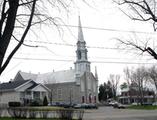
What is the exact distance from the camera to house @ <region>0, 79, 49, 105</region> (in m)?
62.4

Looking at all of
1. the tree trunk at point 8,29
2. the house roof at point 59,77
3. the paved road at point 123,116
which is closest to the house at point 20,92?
the paved road at point 123,116

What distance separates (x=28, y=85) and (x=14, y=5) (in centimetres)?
5924

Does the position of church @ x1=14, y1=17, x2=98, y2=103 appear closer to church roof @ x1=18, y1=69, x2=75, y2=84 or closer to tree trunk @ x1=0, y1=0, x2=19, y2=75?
church roof @ x1=18, y1=69, x2=75, y2=84

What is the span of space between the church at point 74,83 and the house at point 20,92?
28418 mm

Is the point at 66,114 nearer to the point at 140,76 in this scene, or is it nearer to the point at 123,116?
the point at 123,116

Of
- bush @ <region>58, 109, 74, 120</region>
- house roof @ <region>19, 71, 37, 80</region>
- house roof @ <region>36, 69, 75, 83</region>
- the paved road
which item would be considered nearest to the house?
the paved road

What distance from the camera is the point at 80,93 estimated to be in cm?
9662

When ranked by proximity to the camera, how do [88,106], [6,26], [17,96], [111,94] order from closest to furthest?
[6,26] → [17,96] → [88,106] → [111,94]

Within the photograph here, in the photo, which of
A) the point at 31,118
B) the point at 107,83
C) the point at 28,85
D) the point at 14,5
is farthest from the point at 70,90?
the point at 14,5

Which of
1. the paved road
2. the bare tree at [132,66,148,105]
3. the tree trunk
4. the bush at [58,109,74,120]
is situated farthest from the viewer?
the bare tree at [132,66,148,105]

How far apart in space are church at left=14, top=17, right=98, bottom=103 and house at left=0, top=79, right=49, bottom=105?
28418 mm

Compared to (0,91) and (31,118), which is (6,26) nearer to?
(31,118)

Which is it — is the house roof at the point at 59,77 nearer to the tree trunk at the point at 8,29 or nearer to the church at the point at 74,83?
the church at the point at 74,83

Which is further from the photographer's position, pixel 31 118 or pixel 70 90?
pixel 70 90
